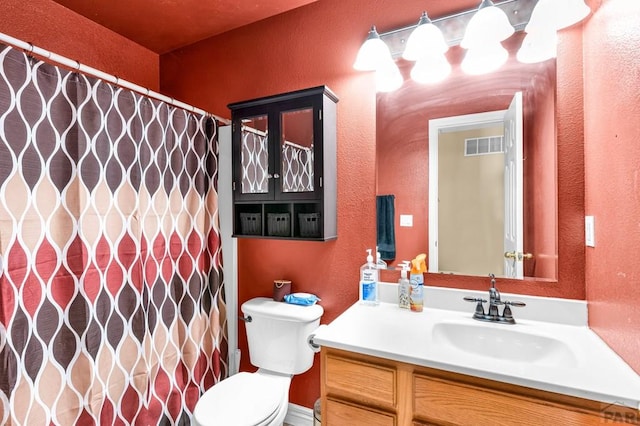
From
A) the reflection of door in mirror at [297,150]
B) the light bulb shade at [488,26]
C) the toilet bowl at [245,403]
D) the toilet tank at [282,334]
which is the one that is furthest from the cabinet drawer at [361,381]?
the light bulb shade at [488,26]

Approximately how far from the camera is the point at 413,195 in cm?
158

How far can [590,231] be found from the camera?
121 cm

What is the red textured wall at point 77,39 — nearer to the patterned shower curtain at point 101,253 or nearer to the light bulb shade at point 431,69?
the patterned shower curtain at point 101,253

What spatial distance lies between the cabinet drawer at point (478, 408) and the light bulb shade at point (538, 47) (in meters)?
1.29

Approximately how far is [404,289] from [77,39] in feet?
7.59

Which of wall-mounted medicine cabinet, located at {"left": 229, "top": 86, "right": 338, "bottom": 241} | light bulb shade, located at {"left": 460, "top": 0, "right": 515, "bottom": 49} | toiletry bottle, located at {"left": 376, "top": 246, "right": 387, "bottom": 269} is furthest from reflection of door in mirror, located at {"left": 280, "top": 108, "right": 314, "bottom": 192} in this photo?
light bulb shade, located at {"left": 460, "top": 0, "right": 515, "bottom": 49}

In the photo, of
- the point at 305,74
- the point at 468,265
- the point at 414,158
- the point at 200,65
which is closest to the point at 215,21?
Answer: the point at 200,65

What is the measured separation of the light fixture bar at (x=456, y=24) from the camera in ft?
4.41

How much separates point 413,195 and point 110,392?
5.52 ft

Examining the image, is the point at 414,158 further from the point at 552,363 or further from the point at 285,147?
the point at 552,363

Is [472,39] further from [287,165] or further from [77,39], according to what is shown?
[77,39]

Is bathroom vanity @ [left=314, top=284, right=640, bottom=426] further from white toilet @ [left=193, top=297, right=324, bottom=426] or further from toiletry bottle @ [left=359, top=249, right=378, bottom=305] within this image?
white toilet @ [left=193, top=297, right=324, bottom=426]

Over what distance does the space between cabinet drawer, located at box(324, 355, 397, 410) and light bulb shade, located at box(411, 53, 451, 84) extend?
4.18ft

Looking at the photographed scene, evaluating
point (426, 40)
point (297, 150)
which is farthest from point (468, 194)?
point (297, 150)
